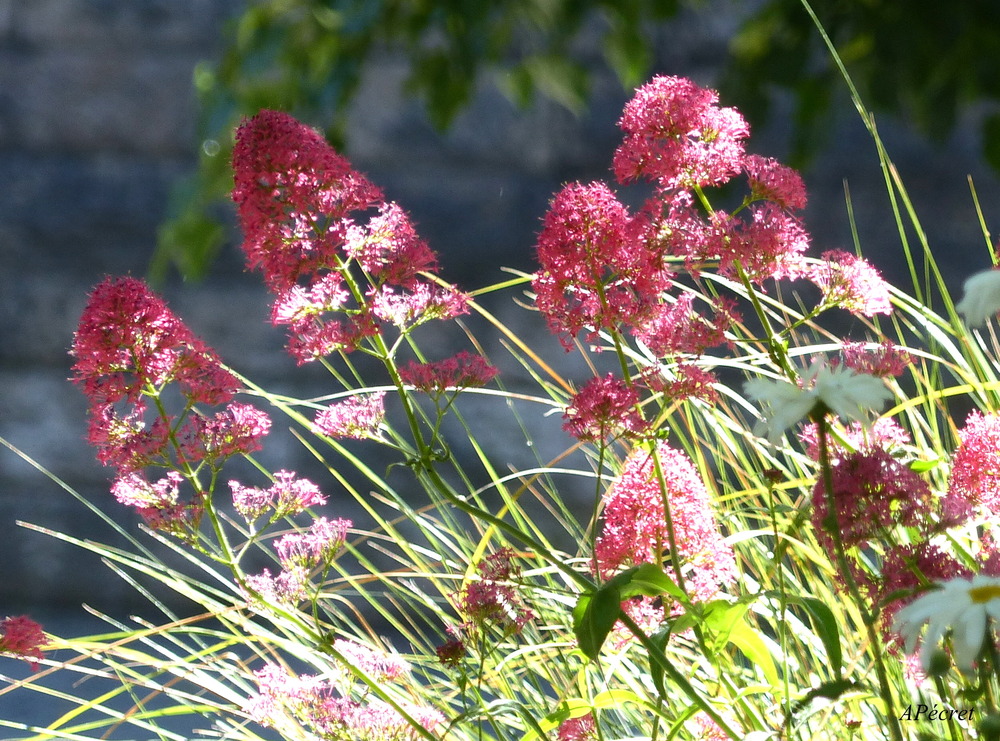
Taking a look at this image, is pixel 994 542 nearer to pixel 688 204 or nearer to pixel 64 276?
pixel 688 204

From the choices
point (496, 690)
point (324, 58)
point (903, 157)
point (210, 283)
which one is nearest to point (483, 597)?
point (496, 690)

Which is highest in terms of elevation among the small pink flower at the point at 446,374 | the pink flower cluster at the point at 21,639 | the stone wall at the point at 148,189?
the stone wall at the point at 148,189

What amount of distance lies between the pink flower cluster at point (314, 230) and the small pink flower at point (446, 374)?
0.05 feet

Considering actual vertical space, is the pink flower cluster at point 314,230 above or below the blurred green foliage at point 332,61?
below

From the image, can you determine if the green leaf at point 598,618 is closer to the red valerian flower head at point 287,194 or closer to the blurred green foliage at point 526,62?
the red valerian flower head at point 287,194

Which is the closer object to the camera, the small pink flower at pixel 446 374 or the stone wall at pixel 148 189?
the small pink flower at pixel 446 374

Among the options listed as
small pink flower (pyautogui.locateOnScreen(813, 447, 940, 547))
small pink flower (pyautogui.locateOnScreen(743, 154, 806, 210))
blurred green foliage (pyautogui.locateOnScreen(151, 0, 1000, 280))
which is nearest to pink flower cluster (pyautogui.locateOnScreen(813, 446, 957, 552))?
small pink flower (pyautogui.locateOnScreen(813, 447, 940, 547))

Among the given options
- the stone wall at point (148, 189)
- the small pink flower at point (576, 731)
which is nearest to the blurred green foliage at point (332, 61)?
the small pink flower at point (576, 731)

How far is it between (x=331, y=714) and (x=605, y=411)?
144 millimetres

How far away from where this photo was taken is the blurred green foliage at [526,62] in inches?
27.5

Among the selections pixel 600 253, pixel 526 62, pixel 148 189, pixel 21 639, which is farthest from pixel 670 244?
pixel 148 189

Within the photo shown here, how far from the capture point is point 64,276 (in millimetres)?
1459

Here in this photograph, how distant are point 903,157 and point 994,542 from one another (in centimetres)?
112

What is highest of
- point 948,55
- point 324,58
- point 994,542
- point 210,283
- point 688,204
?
point 210,283
